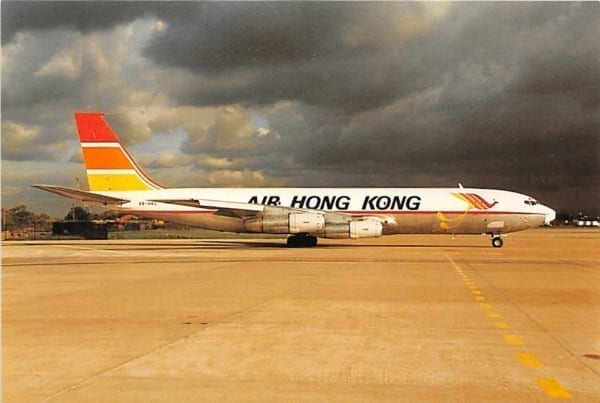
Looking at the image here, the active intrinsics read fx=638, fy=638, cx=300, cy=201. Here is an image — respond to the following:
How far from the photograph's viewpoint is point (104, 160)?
42062mm

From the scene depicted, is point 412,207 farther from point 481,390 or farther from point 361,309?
point 481,390

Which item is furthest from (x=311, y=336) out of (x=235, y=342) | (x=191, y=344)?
(x=191, y=344)

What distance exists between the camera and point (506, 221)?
38594mm

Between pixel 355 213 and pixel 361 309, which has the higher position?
pixel 355 213

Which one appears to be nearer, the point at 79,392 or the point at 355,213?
the point at 79,392

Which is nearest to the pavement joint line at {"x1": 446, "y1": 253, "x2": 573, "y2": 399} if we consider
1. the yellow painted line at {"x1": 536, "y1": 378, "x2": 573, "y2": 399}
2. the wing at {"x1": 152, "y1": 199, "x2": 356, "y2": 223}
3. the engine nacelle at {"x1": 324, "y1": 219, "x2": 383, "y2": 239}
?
the yellow painted line at {"x1": 536, "y1": 378, "x2": 573, "y2": 399}

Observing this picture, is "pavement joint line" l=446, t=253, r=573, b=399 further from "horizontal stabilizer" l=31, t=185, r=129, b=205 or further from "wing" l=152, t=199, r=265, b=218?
"horizontal stabilizer" l=31, t=185, r=129, b=205

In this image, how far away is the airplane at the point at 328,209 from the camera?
37.1 meters

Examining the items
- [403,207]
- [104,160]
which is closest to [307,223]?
[403,207]

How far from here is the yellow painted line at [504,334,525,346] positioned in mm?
8609

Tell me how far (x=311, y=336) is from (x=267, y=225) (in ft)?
91.8

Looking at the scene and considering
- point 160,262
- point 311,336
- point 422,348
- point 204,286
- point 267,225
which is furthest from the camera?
point 267,225

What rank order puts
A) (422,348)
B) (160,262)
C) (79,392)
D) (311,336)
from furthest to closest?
(160,262), (311,336), (422,348), (79,392)

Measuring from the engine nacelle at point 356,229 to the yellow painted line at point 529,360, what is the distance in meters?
27.8
